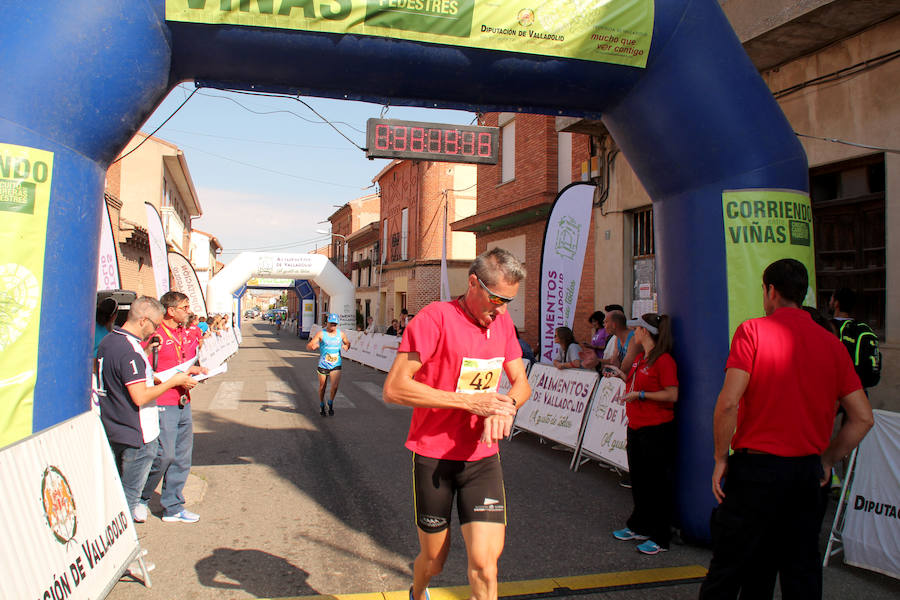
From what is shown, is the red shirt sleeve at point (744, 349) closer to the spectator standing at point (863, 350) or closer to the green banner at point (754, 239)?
the green banner at point (754, 239)

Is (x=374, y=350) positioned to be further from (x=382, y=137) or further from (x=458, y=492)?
(x=458, y=492)

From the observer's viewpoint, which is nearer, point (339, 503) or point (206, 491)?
point (339, 503)

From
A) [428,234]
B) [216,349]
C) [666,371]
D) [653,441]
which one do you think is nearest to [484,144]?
[666,371]

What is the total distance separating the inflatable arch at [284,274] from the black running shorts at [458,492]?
2415cm

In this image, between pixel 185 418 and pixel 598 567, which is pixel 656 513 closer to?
pixel 598 567

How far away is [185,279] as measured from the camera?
14.4 meters

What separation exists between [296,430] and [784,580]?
7.34m

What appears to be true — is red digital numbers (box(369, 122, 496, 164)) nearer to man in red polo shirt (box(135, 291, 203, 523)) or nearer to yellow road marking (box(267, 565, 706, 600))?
man in red polo shirt (box(135, 291, 203, 523))

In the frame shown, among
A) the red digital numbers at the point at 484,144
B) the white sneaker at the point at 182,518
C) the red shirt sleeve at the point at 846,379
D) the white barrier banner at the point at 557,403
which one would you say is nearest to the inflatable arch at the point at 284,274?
the white barrier banner at the point at 557,403

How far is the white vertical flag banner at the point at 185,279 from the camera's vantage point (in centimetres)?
1373

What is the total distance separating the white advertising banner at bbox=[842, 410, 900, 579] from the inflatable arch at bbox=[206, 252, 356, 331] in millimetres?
23543

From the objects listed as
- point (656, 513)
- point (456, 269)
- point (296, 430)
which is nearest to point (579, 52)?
point (656, 513)

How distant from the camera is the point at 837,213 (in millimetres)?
8117

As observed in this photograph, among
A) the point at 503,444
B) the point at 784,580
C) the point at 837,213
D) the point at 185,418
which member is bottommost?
the point at 503,444
